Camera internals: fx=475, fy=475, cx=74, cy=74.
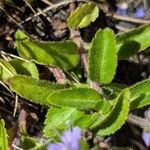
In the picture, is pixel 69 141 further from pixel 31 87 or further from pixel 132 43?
pixel 132 43

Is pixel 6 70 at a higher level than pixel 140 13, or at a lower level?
higher

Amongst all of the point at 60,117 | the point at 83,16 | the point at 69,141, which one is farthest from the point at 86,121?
the point at 83,16

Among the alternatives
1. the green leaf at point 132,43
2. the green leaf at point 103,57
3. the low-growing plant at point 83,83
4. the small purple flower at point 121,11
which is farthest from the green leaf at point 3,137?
the small purple flower at point 121,11

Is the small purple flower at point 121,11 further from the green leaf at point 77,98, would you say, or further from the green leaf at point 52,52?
the green leaf at point 77,98

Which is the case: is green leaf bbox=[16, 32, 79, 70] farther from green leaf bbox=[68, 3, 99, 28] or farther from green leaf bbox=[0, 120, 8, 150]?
green leaf bbox=[0, 120, 8, 150]

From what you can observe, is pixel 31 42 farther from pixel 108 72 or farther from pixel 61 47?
pixel 108 72

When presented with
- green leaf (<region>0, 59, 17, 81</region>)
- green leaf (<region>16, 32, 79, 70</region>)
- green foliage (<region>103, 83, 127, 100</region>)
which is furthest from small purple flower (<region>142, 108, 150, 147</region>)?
green leaf (<region>0, 59, 17, 81</region>)
